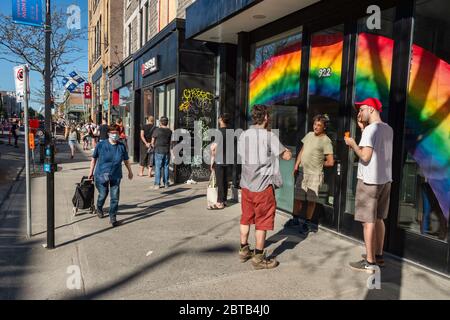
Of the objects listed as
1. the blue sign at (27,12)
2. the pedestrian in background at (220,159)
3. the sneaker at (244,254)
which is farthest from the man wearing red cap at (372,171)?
the blue sign at (27,12)

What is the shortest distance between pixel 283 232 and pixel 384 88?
8.40 ft

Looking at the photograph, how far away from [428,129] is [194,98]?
680 centimetres

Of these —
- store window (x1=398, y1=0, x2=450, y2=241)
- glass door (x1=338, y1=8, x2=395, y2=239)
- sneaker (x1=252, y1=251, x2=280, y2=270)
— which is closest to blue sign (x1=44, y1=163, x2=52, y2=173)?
sneaker (x1=252, y1=251, x2=280, y2=270)

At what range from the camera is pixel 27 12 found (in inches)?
209

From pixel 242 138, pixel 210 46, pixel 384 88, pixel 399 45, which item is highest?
pixel 210 46

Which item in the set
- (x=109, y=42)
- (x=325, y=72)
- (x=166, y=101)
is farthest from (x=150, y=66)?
(x=109, y=42)

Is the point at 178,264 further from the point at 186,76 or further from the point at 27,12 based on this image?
the point at 186,76

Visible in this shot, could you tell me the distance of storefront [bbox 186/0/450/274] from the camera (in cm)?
450

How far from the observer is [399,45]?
488 cm

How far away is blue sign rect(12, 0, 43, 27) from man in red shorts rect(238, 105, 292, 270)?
10.9ft

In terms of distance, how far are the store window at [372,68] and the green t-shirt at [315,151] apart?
0.40 m

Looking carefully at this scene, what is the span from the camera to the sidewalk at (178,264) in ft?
12.6
